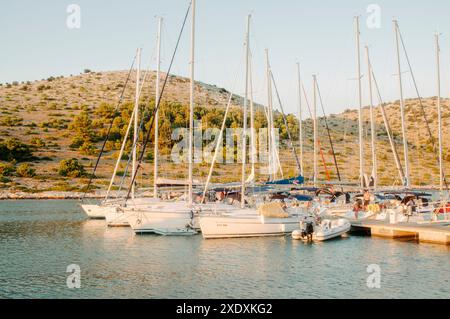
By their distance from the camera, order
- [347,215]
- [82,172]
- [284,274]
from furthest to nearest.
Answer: [82,172], [347,215], [284,274]

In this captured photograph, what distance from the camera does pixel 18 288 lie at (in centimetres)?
1911

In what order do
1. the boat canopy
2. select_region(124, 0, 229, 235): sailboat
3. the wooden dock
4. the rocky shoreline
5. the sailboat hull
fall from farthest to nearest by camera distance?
the rocky shoreline < the boat canopy < select_region(124, 0, 229, 235): sailboat < the sailboat hull < the wooden dock

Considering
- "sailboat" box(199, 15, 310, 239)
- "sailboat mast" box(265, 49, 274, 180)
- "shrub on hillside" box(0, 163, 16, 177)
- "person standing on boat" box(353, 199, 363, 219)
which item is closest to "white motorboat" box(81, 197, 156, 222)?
"sailboat" box(199, 15, 310, 239)

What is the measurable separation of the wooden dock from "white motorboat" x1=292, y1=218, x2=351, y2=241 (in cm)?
154

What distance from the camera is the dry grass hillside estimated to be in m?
70.1

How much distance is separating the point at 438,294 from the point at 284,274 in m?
5.89

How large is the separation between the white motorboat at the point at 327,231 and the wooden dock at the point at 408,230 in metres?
1.54

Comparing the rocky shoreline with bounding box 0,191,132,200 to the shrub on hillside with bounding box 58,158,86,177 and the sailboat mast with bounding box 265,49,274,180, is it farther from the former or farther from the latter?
the sailboat mast with bounding box 265,49,274,180

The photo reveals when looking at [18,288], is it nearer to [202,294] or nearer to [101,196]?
[202,294]

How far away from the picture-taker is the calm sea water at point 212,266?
1870cm

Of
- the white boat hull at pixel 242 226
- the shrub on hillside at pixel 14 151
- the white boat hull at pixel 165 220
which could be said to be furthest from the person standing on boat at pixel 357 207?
the shrub on hillside at pixel 14 151

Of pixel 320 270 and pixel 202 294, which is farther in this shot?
pixel 320 270
